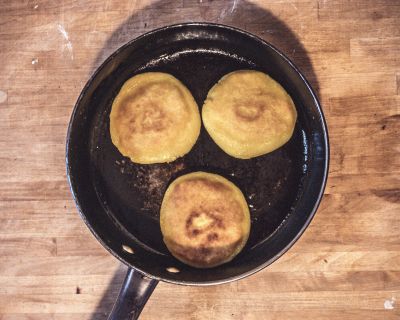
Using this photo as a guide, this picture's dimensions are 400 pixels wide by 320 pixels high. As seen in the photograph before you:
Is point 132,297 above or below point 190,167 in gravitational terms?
below

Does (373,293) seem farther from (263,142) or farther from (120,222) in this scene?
(120,222)

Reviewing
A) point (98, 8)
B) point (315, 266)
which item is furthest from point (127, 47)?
point (315, 266)

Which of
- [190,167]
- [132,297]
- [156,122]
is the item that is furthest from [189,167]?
[132,297]

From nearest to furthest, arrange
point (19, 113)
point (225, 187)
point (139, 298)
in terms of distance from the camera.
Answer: point (139, 298) < point (225, 187) < point (19, 113)

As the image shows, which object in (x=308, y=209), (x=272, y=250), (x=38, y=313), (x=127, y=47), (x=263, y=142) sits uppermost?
(x=127, y=47)

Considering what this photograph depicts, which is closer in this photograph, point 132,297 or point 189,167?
point 132,297

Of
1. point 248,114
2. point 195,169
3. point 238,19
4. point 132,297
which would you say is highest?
point 238,19

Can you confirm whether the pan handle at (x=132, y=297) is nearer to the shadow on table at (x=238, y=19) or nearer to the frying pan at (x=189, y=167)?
the frying pan at (x=189, y=167)

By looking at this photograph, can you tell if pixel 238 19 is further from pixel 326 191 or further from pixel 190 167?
pixel 326 191
